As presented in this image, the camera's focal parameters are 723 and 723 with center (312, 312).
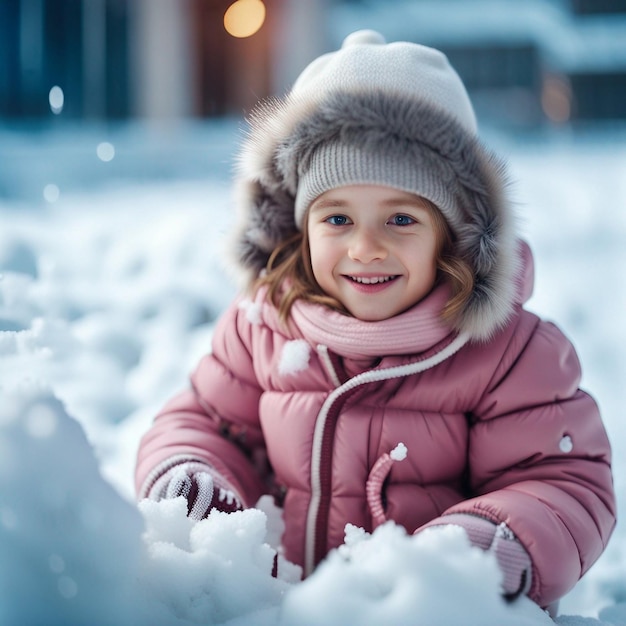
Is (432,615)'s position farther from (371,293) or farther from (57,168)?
(57,168)

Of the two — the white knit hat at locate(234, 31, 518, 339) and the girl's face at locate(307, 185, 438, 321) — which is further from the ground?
the white knit hat at locate(234, 31, 518, 339)

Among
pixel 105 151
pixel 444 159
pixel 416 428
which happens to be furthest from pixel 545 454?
pixel 105 151

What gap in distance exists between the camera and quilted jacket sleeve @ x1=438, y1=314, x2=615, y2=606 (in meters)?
0.93

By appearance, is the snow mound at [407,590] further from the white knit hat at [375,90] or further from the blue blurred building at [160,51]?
the blue blurred building at [160,51]

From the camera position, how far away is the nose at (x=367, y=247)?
107cm

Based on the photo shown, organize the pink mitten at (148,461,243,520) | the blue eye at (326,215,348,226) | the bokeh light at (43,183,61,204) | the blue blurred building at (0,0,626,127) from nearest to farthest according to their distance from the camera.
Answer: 1. the pink mitten at (148,461,243,520)
2. the blue eye at (326,215,348,226)
3. the bokeh light at (43,183,61,204)
4. the blue blurred building at (0,0,626,127)

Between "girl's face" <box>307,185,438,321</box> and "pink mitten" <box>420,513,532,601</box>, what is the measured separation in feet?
1.18

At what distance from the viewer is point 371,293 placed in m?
1.11

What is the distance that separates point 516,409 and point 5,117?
691cm

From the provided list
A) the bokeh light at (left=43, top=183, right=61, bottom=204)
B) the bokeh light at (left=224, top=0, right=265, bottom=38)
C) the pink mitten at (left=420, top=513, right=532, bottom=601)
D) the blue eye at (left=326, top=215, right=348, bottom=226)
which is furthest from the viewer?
the bokeh light at (left=224, top=0, right=265, bottom=38)

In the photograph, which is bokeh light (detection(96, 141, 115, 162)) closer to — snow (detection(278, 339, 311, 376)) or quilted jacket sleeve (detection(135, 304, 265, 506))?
quilted jacket sleeve (detection(135, 304, 265, 506))

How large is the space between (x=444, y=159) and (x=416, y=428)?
41 centimetres

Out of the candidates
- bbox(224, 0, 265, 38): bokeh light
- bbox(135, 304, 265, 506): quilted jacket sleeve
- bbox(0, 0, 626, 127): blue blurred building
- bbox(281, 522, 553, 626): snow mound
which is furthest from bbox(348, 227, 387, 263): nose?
bbox(224, 0, 265, 38): bokeh light

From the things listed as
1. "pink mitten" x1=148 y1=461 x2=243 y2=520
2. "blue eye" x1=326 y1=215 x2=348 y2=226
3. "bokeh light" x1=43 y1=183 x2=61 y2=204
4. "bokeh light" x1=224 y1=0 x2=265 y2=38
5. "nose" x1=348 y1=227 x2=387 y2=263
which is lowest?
"bokeh light" x1=43 y1=183 x2=61 y2=204
